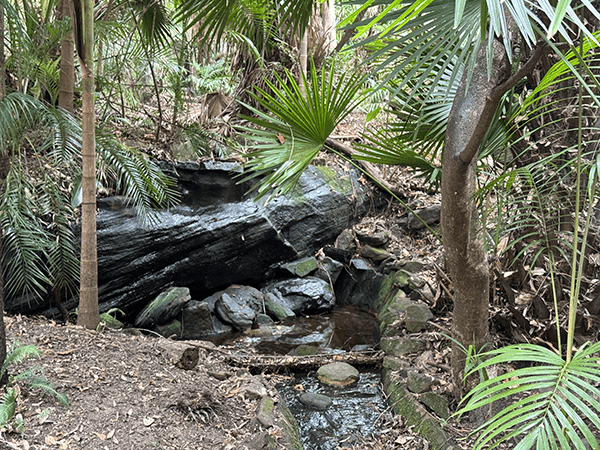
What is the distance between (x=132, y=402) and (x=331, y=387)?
5.58 feet

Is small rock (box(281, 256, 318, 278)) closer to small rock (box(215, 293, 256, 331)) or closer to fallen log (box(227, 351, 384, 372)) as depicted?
small rock (box(215, 293, 256, 331))

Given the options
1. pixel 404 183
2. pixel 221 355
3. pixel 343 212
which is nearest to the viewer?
pixel 221 355

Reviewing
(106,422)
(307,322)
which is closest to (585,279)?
(106,422)

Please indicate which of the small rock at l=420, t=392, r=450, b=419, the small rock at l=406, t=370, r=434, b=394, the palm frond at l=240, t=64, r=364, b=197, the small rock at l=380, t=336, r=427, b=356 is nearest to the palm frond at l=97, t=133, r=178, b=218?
the palm frond at l=240, t=64, r=364, b=197

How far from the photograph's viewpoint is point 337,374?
382 cm

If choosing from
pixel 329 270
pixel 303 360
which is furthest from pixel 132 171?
pixel 329 270

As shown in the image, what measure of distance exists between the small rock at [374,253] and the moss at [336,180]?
871mm

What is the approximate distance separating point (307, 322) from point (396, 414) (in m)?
2.25

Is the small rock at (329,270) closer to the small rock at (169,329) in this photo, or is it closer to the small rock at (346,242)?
the small rock at (346,242)

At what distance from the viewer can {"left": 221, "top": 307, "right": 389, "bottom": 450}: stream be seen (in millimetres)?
3139

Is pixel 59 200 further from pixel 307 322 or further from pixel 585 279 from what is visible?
pixel 585 279

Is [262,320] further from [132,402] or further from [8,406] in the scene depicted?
[8,406]

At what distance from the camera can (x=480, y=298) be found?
2.58 meters

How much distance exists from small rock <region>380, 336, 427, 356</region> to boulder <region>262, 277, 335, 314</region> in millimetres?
1777
